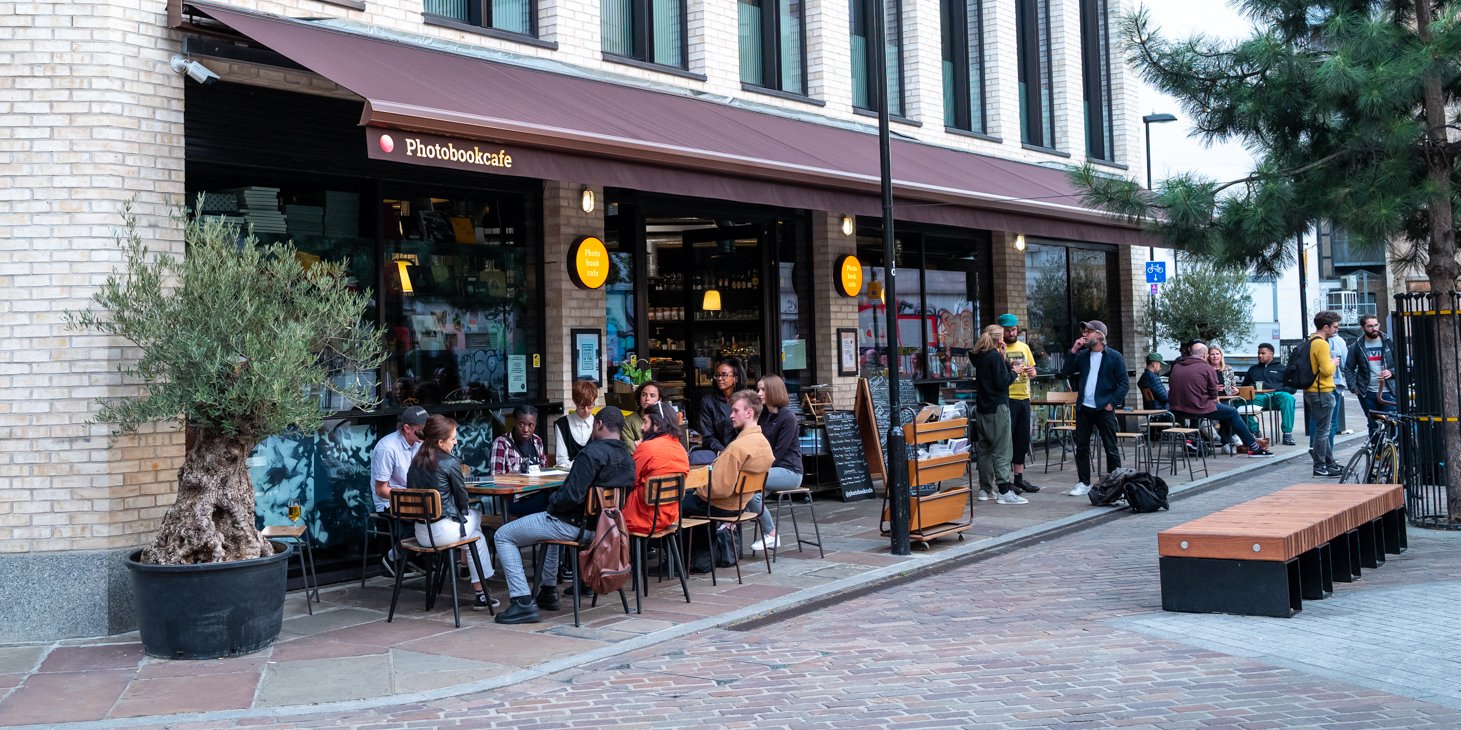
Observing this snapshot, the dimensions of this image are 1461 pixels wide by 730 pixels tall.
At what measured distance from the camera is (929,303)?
17297mm

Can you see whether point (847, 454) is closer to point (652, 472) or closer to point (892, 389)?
point (892, 389)

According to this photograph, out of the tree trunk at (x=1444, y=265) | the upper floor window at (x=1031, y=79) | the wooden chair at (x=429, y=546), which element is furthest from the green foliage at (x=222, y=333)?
the upper floor window at (x=1031, y=79)

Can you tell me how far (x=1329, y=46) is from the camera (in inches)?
423

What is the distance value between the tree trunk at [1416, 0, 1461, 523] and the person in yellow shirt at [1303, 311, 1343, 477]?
3650mm

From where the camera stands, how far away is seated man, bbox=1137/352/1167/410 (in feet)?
50.9

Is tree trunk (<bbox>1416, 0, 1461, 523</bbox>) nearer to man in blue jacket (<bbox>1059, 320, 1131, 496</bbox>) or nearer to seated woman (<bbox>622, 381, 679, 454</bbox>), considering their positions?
man in blue jacket (<bbox>1059, 320, 1131, 496</bbox>)

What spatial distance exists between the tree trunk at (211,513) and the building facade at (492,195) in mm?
753

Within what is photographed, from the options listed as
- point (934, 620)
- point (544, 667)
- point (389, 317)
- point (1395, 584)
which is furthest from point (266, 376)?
point (1395, 584)

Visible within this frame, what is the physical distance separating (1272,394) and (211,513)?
16.0 meters

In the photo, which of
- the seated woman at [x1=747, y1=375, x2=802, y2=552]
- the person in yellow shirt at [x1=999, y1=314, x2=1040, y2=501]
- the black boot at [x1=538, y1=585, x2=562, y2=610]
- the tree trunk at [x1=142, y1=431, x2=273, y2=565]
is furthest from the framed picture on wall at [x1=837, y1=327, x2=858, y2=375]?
the tree trunk at [x1=142, y1=431, x2=273, y2=565]

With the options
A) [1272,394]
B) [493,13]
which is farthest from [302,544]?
[1272,394]

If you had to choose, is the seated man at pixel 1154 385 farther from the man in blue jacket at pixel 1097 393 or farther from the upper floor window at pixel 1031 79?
the upper floor window at pixel 1031 79

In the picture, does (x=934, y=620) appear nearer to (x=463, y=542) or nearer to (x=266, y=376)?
(x=463, y=542)

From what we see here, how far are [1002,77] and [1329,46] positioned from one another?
7.84 m
